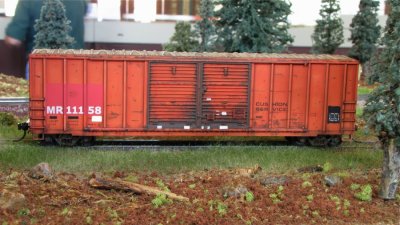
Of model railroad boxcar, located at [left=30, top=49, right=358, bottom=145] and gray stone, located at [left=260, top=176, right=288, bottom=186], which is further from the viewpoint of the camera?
model railroad boxcar, located at [left=30, top=49, right=358, bottom=145]

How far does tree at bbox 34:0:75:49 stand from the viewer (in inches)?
1025

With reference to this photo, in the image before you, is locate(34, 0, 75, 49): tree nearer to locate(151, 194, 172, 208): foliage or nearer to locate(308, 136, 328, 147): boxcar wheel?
locate(308, 136, 328, 147): boxcar wheel

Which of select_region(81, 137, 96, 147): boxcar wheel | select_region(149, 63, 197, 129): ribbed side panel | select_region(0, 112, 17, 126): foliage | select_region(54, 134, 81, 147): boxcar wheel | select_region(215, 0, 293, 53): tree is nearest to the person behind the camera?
select_region(149, 63, 197, 129): ribbed side panel

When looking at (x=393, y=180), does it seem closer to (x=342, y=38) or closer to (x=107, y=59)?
(x=107, y=59)

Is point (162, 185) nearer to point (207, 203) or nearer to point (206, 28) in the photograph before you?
point (207, 203)

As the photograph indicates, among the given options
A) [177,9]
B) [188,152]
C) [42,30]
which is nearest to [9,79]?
[42,30]

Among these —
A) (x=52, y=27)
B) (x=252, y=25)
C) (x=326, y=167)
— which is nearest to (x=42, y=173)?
(x=326, y=167)

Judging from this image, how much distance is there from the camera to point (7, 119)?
19656 millimetres

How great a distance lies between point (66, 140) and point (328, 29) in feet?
69.4

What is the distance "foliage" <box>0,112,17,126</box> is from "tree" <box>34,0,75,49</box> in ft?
23.5

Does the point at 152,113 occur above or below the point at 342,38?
below

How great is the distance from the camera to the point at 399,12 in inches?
404

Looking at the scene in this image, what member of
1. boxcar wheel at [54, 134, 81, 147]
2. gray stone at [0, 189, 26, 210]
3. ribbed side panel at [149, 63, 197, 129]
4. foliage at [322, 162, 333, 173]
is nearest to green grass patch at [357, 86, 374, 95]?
ribbed side panel at [149, 63, 197, 129]

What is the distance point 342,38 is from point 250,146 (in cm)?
1912
